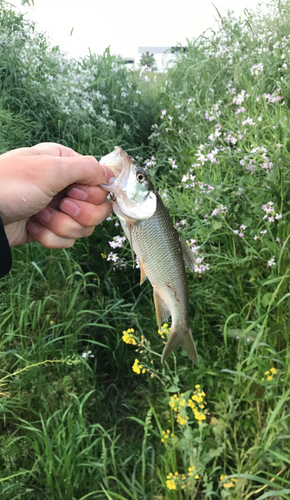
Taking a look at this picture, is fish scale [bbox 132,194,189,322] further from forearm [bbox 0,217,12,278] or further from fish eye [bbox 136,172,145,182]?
forearm [bbox 0,217,12,278]

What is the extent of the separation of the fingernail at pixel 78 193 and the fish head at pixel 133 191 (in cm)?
27

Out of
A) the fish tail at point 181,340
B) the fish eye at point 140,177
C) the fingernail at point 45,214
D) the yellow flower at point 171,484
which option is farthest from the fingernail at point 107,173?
the yellow flower at point 171,484

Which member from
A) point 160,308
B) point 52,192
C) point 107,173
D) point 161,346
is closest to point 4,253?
point 52,192

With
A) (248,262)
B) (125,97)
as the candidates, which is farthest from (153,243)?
(125,97)

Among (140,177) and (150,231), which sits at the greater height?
(140,177)

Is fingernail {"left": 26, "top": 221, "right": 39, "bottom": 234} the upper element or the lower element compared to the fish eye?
lower

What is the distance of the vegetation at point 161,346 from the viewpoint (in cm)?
212

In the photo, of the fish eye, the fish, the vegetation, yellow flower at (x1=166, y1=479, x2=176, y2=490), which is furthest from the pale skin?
yellow flower at (x1=166, y1=479, x2=176, y2=490)

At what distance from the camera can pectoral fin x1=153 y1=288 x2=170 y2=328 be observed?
1.59 metres

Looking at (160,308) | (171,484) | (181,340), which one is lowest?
(171,484)

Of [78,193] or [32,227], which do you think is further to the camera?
[32,227]

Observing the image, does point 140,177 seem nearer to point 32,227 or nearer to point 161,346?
point 32,227

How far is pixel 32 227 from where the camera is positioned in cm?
185

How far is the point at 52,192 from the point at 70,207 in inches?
6.3
